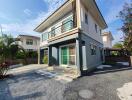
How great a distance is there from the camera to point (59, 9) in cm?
1165

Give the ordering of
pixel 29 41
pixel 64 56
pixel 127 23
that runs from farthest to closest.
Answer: pixel 29 41 → pixel 64 56 → pixel 127 23

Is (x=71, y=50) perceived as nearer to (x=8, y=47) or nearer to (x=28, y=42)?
(x=8, y=47)

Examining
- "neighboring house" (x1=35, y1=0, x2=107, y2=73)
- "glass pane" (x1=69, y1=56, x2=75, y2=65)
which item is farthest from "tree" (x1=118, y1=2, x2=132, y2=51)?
"glass pane" (x1=69, y1=56, x2=75, y2=65)

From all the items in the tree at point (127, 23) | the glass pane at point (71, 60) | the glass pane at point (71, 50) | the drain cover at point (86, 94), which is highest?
the tree at point (127, 23)

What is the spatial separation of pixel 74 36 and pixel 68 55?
3436 millimetres

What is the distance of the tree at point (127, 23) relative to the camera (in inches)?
399

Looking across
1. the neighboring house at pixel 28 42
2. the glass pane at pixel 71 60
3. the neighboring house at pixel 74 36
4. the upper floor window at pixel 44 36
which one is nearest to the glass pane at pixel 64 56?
the neighboring house at pixel 74 36

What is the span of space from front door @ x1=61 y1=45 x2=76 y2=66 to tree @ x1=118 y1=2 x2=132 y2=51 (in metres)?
5.30

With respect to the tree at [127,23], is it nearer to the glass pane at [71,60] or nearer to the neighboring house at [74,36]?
the neighboring house at [74,36]

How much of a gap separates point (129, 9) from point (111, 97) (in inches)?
380

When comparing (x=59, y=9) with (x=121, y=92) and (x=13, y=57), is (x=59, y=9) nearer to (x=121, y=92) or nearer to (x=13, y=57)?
(x=121, y=92)

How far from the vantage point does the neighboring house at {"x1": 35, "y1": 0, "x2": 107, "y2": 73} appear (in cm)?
Result: 920

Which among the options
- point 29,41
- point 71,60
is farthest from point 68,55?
point 29,41

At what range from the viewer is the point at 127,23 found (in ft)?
34.7
